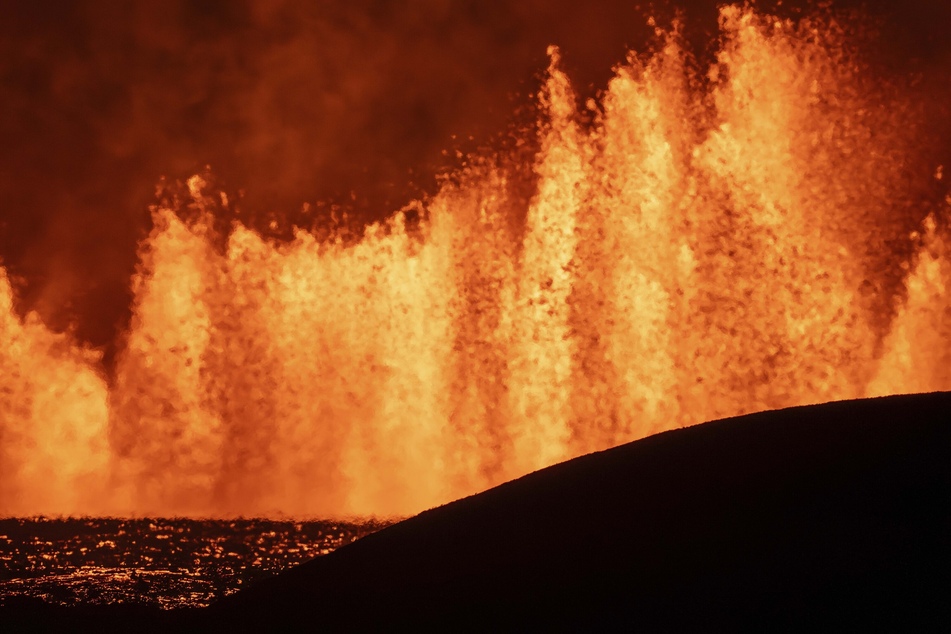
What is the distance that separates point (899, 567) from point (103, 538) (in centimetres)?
2233

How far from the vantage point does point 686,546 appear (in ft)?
22.6

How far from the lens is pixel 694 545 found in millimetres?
6875

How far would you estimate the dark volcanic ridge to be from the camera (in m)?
6.24

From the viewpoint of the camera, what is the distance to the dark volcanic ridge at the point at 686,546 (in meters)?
6.24

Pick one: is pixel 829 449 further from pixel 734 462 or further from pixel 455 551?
pixel 455 551

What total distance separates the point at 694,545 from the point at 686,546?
0.06 m

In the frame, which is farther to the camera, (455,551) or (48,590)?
(48,590)

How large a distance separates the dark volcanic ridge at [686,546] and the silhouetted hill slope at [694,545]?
0.01 metres

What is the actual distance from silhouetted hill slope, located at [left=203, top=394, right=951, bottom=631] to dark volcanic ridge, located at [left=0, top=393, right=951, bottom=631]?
13 mm

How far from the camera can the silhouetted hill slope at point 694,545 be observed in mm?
6238

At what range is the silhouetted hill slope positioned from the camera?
6238mm

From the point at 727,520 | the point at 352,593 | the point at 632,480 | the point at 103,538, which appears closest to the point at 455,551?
the point at 352,593

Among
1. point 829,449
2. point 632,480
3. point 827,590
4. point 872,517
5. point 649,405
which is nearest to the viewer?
point 827,590

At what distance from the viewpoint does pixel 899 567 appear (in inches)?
244
